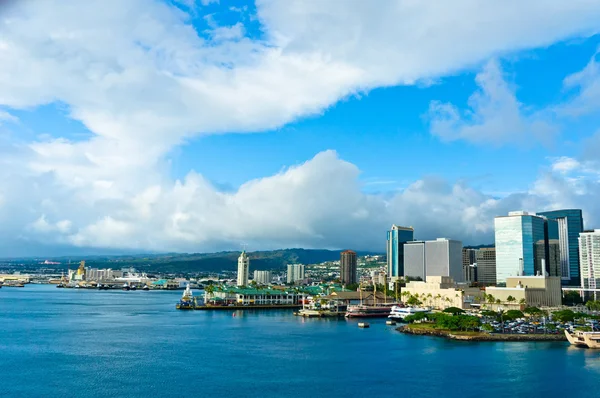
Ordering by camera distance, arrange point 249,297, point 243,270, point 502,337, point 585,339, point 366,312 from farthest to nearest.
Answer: point 243,270, point 249,297, point 366,312, point 502,337, point 585,339

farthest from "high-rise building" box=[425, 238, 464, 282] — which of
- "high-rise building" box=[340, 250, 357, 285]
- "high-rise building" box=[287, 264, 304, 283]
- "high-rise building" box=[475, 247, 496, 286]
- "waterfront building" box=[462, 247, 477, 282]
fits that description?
"high-rise building" box=[287, 264, 304, 283]

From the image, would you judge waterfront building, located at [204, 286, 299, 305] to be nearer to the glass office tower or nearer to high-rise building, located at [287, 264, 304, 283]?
the glass office tower

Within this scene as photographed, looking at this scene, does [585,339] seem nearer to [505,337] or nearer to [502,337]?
[505,337]

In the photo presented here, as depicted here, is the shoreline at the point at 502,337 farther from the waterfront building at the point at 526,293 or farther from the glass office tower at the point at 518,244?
the glass office tower at the point at 518,244

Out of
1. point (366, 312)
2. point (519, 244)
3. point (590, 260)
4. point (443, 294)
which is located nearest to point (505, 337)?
point (366, 312)

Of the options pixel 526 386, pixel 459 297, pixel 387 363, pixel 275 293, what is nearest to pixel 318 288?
pixel 275 293

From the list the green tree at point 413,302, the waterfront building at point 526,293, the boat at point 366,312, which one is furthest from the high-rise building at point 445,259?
the boat at point 366,312
